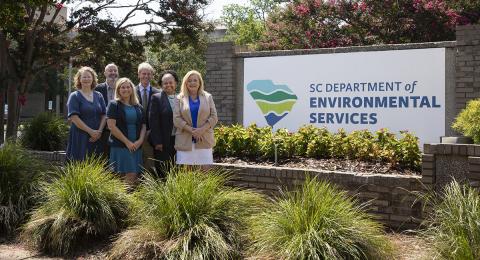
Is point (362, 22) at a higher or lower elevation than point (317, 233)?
higher

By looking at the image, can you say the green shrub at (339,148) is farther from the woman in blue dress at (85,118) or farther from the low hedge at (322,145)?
the woman in blue dress at (85,118)

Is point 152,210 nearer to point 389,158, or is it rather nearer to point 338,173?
point 338,173

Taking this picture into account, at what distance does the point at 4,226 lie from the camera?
263 inches

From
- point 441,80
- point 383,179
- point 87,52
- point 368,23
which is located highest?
point 368,23

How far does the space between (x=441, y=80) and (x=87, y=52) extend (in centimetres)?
782

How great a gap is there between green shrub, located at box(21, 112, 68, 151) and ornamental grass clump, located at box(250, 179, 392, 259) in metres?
5.99

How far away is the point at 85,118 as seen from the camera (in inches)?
293

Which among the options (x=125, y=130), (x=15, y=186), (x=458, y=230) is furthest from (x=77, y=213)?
(x=458, y=230)

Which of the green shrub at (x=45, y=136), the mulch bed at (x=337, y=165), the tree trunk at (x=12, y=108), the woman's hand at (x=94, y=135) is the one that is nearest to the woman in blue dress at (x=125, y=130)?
the woman's hand at (x=94, y=135)

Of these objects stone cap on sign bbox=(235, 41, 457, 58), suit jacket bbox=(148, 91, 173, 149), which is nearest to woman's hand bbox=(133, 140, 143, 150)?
suit jacket bbox=(148, 91, 173, 149)

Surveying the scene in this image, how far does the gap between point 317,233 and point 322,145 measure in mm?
3263

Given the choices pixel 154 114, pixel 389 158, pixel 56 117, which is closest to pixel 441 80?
pixel 389 158

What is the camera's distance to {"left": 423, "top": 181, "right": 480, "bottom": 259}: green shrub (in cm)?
415

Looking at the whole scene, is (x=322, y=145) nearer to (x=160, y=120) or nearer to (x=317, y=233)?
(x=160, y=120)
